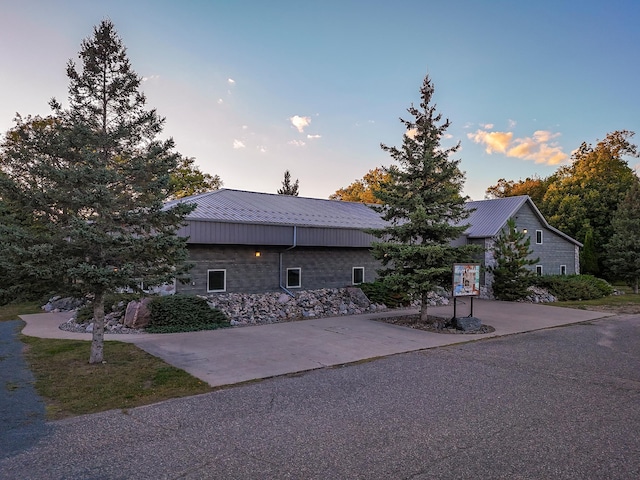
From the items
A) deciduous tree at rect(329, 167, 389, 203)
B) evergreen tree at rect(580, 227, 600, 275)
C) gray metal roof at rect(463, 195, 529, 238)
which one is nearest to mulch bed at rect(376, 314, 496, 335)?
gray metal roof at rect(463, 195, 529, 238)

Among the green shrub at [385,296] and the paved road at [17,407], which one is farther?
the green shrub at [385,296]

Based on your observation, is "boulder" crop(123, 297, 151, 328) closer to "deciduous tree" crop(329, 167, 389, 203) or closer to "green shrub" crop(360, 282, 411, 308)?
"green shrub" crop(360, 282, 411, 308)

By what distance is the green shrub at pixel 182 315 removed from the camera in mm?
11648

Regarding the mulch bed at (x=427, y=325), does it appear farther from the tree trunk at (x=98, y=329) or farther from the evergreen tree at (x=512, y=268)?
the tree trunk at (x=98, y=329)

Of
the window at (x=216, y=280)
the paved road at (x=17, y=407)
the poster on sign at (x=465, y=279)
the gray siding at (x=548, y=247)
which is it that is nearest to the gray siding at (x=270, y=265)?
the window at (x=216, y=280)

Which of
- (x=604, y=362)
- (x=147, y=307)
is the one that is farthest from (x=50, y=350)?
(x=604, y=362)

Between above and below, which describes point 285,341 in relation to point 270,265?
below

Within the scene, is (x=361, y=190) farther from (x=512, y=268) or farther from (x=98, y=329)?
(x=98, y=329)

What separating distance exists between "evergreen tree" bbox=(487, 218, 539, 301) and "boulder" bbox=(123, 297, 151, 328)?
1632 cm

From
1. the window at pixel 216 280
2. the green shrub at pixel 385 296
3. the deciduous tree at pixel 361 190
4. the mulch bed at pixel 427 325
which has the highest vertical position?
the deciduous tree at pixel 361 190

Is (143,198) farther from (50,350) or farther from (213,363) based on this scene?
(50,350)

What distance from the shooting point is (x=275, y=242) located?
15945mm

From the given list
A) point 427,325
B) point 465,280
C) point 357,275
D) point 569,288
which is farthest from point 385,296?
point 569,288

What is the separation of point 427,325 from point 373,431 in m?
8.68
